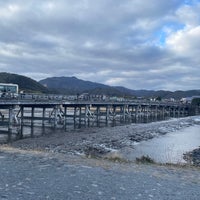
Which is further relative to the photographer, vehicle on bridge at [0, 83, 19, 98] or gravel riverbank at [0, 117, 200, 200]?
vehicle on bridge at [0, 83, 19, 98]

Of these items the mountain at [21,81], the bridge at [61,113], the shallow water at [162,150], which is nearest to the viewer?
the shallow water at [162,150]

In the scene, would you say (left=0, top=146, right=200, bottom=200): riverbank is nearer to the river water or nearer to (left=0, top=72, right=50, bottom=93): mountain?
the river water

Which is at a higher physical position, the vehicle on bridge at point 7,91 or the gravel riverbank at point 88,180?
the vehicle on bridge at point 7,91

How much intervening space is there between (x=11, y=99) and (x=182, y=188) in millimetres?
32380

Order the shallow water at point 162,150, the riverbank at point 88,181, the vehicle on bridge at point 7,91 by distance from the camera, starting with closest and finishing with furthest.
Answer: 1. the riverbank at point 88,181
2. the shallow water at point 162,150
3. the vehicle on bridge at point 7,91

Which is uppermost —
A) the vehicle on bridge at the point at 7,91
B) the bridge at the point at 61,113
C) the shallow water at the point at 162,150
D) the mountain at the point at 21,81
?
the mountain at the point at 21,81

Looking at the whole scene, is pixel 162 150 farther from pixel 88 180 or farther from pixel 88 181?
pixel 88 181

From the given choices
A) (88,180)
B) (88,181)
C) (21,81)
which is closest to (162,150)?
(88,180)

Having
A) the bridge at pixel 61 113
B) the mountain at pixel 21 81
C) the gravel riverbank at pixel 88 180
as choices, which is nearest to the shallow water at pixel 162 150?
the gravel riverbank at pixel 88 180

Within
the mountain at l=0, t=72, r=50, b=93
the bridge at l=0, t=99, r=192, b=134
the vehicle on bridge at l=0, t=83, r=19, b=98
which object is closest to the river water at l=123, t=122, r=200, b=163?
the bridge at l=0, t=99, r=192, b=134

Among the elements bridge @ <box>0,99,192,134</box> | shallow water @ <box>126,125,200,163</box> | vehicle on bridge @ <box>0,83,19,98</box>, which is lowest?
shallow water @ <box>126,125,200,163</box>

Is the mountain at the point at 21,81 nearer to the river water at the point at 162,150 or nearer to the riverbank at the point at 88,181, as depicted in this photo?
the river water at the point at 162,150

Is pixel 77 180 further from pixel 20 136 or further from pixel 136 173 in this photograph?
pixel 20 136

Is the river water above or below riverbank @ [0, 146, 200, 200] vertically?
below
